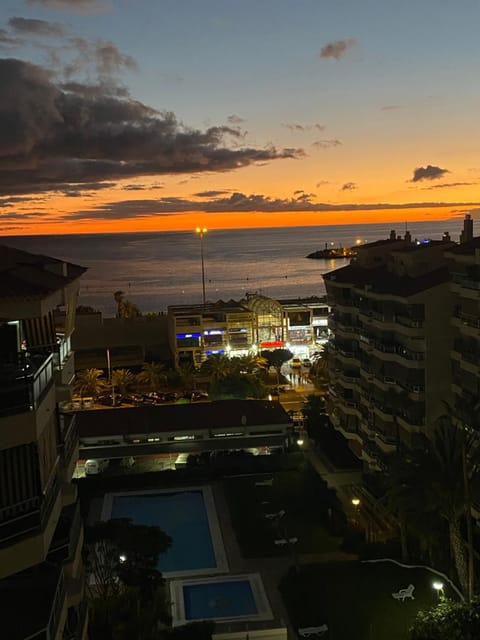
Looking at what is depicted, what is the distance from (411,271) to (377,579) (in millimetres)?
12973

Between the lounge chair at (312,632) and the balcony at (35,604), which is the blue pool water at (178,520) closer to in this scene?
the lounge chair at (312,632)

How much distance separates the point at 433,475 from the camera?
18.9 metres

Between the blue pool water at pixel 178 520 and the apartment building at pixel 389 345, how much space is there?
24.6 ft

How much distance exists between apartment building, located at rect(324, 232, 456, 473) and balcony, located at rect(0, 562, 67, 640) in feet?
49.1

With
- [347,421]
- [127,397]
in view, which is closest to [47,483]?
[347,421]

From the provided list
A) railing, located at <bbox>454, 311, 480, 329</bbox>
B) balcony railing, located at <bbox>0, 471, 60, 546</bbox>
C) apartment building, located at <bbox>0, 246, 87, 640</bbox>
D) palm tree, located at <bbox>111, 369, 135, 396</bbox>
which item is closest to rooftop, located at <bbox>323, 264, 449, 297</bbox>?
railing, located at <bbox>454, 311, 480, 329</bbox>

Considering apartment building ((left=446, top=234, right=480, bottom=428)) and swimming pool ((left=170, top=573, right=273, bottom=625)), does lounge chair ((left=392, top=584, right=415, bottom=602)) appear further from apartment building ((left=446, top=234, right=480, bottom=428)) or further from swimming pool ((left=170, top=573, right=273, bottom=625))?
apartment building ((left=446, top=234, right=480, bottom=428))

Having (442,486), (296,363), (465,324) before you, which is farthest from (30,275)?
(296,363)

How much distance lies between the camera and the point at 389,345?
2783cm

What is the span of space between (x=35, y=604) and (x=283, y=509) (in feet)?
62.7

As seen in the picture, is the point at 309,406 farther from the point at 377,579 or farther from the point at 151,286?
the point at 151,286

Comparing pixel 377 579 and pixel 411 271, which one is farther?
pixel 411 271

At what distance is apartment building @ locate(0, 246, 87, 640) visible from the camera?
830 centimetres

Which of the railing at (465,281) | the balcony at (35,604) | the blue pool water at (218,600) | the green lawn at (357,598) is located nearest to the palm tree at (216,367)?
the railing at (465,281)
